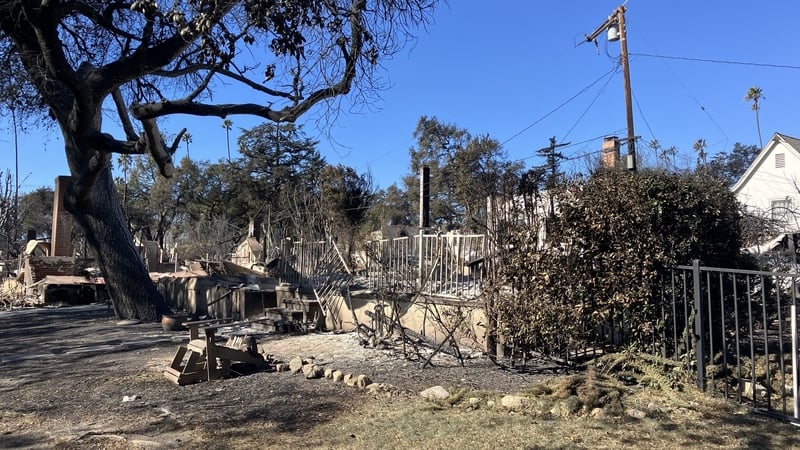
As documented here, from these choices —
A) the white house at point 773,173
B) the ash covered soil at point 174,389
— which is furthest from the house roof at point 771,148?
the ash covered soil at point 174,389

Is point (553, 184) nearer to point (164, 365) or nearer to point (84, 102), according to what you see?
point (164, 365)

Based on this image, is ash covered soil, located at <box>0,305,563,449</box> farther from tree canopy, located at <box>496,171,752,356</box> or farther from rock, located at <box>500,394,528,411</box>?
tree canopy, located at <box>496,171,752,356</box>

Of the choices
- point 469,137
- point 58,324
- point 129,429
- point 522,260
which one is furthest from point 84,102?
point 469,137

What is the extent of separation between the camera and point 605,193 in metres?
6.63

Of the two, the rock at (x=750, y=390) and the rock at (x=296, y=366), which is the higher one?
the rock at (x=296, y=366)

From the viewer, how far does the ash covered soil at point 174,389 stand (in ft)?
17.6

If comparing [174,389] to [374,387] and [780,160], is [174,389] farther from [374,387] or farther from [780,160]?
[780,160]

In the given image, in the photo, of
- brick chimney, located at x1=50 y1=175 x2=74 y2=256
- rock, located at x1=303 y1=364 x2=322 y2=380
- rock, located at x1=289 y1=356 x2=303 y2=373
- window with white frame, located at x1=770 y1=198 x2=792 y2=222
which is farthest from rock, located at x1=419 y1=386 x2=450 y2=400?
brick chimney, located at x1=50 y1=175 x2=74 y2=256

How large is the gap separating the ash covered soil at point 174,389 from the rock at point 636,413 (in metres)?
1.43

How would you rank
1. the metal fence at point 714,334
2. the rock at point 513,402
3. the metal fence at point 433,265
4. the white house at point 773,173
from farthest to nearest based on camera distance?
the white house at point 773,173 → the metal fence at point 433,265 → the metal fence at point 714,334 → the rock at point 513,402

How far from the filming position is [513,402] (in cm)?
573

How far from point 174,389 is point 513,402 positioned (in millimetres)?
3868

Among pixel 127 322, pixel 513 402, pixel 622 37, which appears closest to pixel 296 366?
pixel 513 402

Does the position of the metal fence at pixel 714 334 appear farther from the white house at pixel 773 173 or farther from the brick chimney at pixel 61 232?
the white house at pixel 773 173
